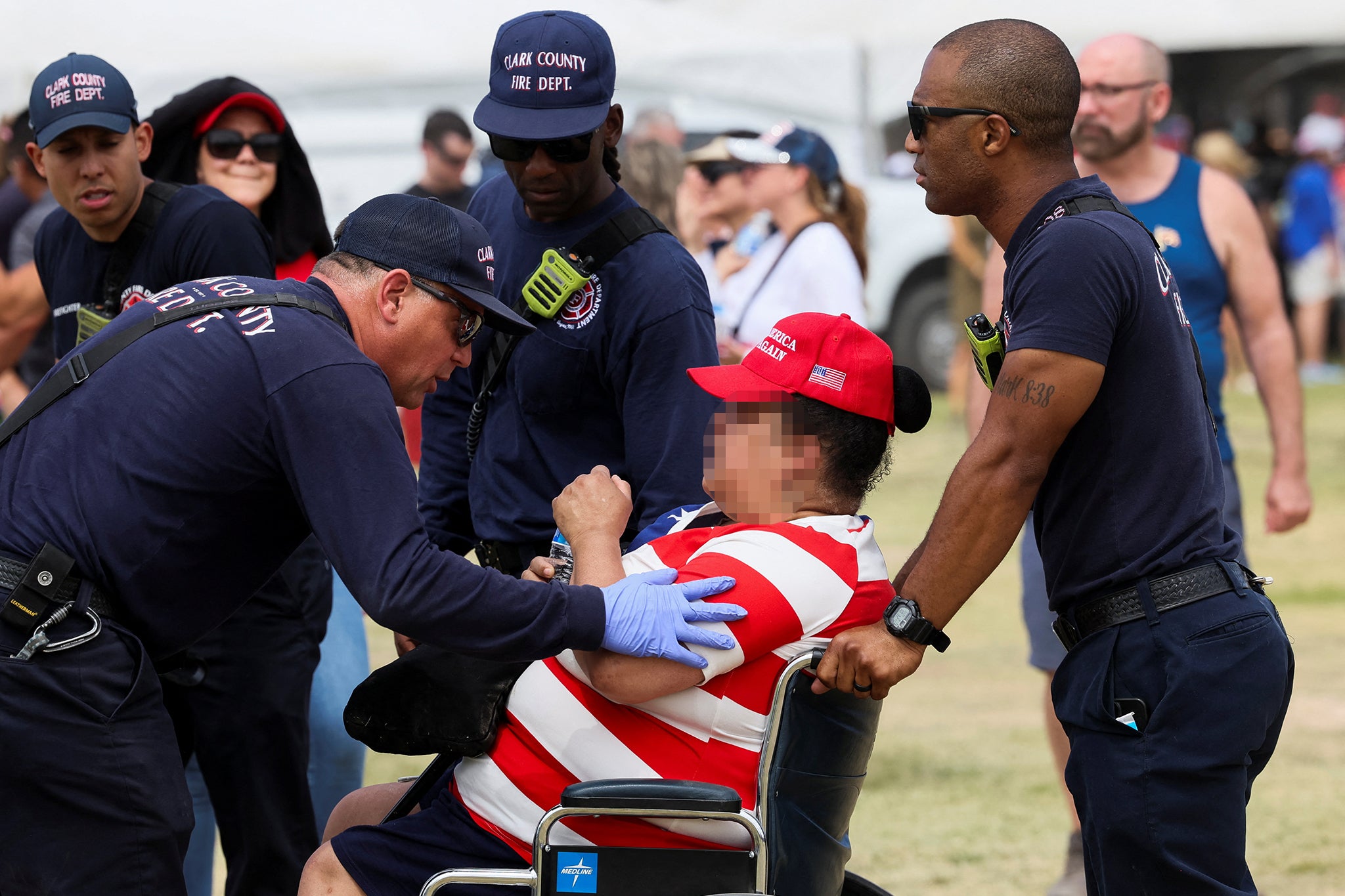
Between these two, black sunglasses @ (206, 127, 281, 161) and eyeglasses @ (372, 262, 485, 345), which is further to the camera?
black sunglasses @ (206, 127, 281, 161)

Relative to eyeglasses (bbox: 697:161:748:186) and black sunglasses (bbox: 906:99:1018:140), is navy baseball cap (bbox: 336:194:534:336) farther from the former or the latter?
eyeglasses (bbox: 697:161:748:186)

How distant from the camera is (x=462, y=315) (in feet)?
8.92

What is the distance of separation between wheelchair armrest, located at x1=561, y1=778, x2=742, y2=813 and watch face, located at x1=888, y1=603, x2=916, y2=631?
0.44 m

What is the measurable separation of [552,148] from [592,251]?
0.80ft

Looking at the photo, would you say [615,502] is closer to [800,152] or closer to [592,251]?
[592,251]

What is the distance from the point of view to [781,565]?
2.62m

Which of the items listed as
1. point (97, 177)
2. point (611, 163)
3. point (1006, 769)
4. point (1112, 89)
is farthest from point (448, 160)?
point (611, 163)

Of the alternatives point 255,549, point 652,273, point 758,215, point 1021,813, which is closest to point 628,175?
point 758,215

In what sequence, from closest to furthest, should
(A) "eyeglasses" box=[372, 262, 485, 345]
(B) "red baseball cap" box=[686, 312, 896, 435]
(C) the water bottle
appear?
(A) "eyeglasses" box=[372, 262, 485, 345] → (B) "red baseball cap" box=[686, 312, 896, 435] → (C) the water bottle

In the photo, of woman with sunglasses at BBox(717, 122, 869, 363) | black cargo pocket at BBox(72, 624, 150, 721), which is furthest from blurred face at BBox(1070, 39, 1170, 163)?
black cargo pocket at BBox(72, 624, 150, 721)

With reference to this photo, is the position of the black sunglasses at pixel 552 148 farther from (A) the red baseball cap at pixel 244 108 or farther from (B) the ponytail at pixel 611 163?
(A) the red baseball cap at pixel 244 108

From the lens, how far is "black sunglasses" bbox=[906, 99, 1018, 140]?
2727mm

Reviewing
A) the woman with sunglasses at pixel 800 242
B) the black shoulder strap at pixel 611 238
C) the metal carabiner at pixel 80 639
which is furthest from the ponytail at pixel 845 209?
the metal carabiner at pixel 80 639

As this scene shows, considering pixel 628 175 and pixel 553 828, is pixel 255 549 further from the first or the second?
pixel 628 175
